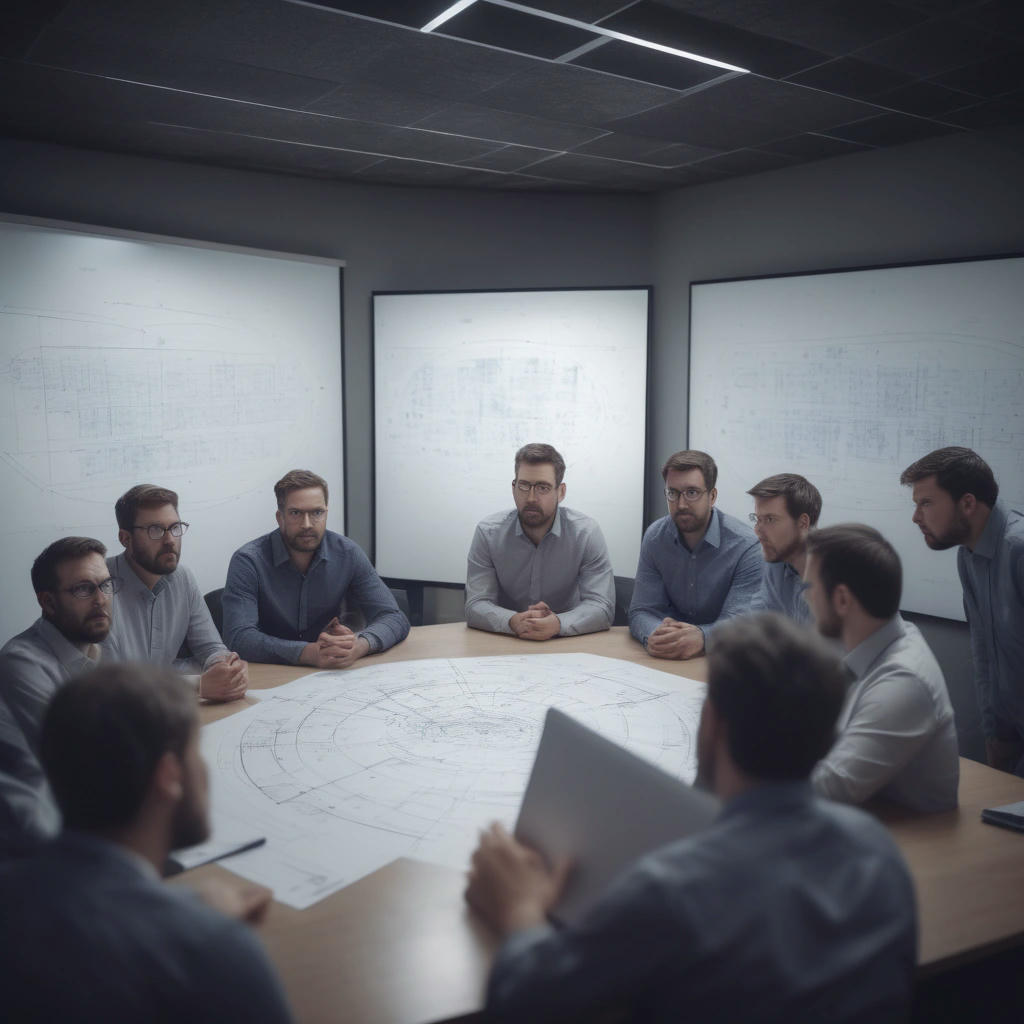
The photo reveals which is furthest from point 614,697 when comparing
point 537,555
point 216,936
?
point 216,936

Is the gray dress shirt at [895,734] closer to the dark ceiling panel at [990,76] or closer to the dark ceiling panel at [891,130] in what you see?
the dark ceiling panel at [990,76]

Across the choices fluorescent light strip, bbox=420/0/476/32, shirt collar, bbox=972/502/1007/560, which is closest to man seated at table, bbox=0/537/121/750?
fluorescent light strip, bbox=420/0/476/32

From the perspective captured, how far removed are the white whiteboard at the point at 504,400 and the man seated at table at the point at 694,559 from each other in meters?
1.41

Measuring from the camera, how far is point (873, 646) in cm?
196

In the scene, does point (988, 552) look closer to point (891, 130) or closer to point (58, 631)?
point (891, 130)

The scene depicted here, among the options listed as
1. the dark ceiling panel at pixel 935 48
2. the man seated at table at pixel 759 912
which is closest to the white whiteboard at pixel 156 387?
the dark ceiling panel at pixel 935 48

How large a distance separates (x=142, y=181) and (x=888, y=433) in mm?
3540

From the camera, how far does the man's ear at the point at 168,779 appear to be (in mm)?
1124

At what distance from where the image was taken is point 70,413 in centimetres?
386

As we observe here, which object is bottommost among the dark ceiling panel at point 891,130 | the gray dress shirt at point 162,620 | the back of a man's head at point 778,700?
the gray dress shirt at point 162,620

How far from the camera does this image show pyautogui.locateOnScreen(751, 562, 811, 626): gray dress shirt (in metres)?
2.94

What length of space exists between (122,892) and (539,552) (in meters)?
2.73

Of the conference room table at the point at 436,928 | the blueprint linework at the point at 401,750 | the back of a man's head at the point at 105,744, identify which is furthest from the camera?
the blueprint linework at the point at 401,750

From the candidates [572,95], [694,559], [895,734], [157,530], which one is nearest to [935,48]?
[572,95]
